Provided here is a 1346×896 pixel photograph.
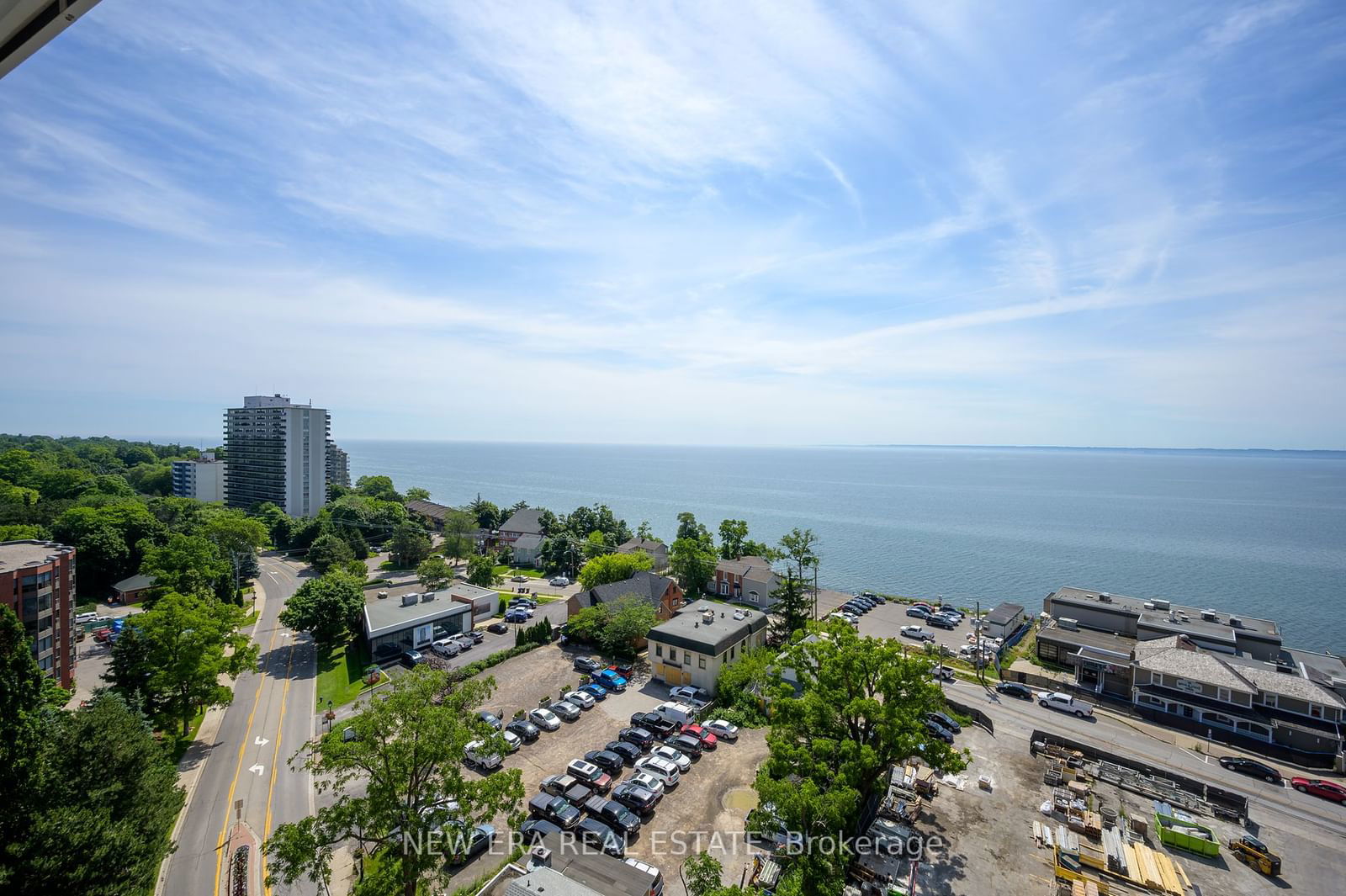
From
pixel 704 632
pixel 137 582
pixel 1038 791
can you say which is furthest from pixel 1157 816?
pixel 137 582

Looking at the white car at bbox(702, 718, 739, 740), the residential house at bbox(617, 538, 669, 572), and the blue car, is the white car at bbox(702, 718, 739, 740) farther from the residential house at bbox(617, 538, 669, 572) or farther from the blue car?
the residential house at bbox(617, 538, 669, 572)

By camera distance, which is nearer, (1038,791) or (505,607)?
(1038,791)

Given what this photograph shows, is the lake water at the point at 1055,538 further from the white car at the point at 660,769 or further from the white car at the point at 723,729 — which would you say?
the white car at the point at 660,769

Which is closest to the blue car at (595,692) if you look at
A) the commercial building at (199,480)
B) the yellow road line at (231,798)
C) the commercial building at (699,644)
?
the commercial building at (699,644)

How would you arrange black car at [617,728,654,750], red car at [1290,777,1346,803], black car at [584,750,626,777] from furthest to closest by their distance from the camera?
black car at [617,728,654,750] → black car at [584,750,626,777] → red car at [1290,777,1346,803]

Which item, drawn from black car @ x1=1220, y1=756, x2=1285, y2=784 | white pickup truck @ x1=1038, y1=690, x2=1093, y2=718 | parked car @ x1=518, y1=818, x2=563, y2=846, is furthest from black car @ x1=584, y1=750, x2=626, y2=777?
black car @ x1=1220, y1=756, x2=1285, y2=784

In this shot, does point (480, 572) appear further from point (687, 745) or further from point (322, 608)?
point (687, 745)

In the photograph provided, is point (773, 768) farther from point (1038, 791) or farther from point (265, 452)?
point (265, 452)

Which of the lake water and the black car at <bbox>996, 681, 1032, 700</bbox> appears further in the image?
the lake water
